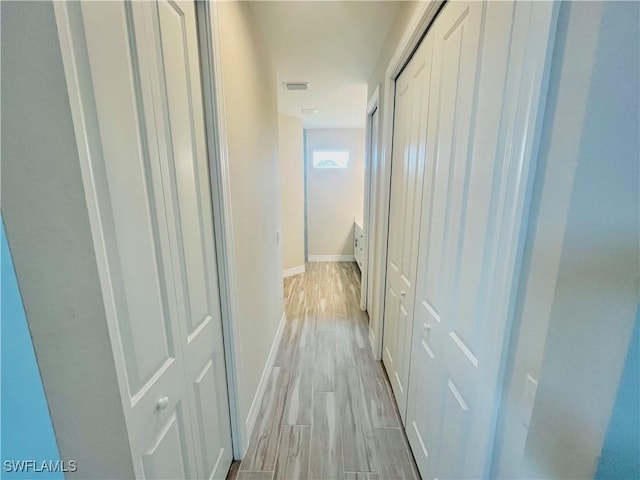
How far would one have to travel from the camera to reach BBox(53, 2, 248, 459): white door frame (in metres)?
0.50

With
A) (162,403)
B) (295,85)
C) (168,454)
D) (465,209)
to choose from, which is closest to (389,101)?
(465,209)

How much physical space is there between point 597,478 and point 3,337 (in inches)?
38.7

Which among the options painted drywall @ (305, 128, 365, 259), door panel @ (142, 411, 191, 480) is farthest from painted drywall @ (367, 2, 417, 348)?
painted drywall @ (305, 128, 365, 259)

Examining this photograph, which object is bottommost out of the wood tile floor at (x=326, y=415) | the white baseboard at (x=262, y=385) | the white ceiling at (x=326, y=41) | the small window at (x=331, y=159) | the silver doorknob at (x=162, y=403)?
the wood tile floor at (x=326, y=415)

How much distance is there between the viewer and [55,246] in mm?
533

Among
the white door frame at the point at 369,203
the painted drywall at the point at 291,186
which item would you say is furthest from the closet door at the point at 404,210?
the painted drywall at the point at 291,186

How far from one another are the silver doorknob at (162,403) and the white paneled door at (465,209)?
98 cm

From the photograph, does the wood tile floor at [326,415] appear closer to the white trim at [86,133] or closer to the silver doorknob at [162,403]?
the silver doorknob at [162,403]

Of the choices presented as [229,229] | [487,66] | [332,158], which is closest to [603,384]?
[487,66]

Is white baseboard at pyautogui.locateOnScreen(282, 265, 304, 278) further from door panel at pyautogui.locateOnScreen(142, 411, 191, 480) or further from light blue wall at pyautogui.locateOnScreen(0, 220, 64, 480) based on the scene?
light blue wall at pyautogui.locateOnScreen(0, 220, 64, 480)

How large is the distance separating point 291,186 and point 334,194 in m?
1.16

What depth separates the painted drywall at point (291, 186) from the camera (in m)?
4.15

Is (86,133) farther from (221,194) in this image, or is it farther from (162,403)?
(162,403)

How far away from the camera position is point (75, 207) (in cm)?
52
